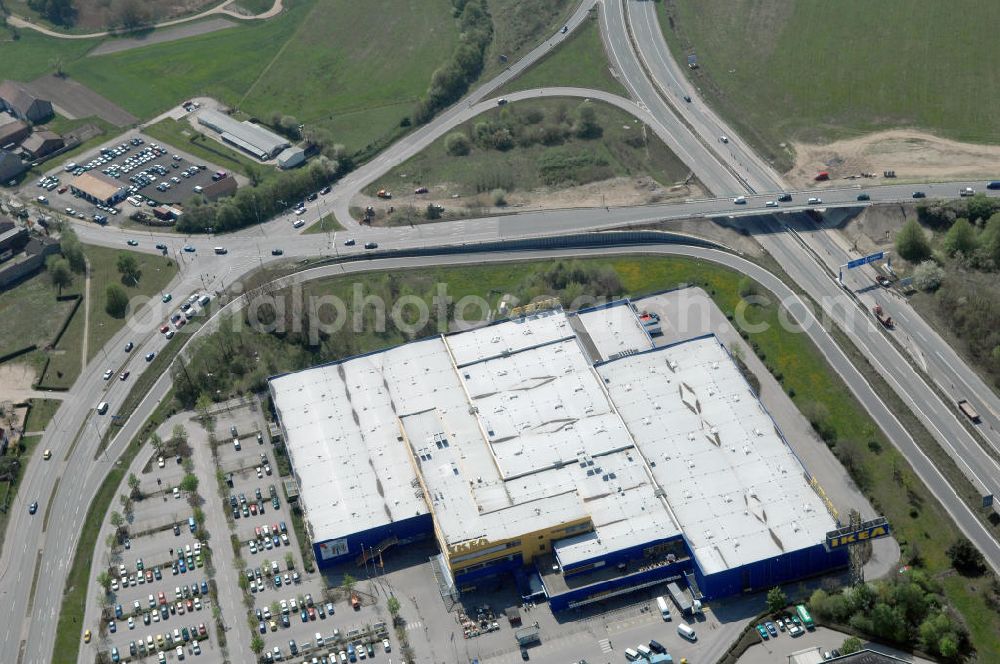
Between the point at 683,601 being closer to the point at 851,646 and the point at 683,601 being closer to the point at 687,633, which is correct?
the point at 687,633

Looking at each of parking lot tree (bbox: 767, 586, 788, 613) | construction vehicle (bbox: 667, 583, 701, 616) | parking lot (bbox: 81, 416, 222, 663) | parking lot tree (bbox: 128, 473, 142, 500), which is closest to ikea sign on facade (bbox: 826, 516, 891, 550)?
parking lot tree (bbox: 767, 586, 788, 613)

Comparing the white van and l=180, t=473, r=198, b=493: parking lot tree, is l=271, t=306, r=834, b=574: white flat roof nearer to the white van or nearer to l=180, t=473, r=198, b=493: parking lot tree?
the white van

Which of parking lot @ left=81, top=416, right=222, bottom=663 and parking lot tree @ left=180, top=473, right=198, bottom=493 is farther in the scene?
parking lot tree @ left=180, top=473, right=198, bottom=493

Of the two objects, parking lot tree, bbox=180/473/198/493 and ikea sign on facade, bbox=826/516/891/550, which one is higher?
parking lot tree, bbox=180/473/198/493

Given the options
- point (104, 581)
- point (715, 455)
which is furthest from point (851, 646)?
point (104, 581)

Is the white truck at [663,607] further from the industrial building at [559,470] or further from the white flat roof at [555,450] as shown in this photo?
the white flat roof at [555,450]

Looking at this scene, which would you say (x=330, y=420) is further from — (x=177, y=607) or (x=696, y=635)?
(x=696, y=635)

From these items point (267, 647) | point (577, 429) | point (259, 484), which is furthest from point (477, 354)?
point (267, 647)
